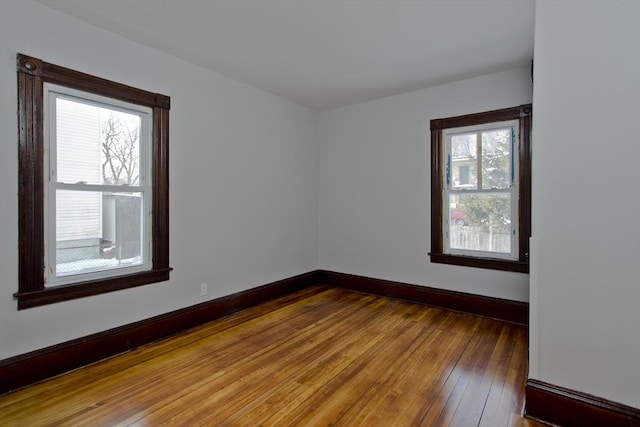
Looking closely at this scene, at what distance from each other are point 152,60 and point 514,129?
379 centimetres

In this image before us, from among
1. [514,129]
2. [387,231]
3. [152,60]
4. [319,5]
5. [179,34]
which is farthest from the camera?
[387,231]

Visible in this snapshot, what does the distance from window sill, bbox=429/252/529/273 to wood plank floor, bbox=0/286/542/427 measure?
0.63m

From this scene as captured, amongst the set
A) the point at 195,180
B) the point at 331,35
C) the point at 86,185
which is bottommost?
the point at 86,185

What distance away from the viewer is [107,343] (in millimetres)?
2633

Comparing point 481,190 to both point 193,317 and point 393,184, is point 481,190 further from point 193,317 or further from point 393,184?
point 193,317

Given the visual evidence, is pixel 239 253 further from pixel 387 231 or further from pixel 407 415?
pixel 407 415

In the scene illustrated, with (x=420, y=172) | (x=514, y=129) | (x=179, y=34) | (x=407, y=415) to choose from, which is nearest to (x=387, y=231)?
(x=420, y=172)

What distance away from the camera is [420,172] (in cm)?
412

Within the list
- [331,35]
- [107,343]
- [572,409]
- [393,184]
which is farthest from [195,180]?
[572,409]

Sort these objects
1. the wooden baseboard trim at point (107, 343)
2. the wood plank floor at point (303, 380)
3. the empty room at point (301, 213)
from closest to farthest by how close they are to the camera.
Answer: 1. the empty room at point (301, 213)
2. the wood plank floor at point (303, 380)
3. the wooden baseboard trim at point (107, 343)

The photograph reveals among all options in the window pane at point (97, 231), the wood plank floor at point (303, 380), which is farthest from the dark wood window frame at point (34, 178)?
the wood plank floor at point (303, 380)

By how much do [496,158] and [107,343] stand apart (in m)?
Result: 4.27

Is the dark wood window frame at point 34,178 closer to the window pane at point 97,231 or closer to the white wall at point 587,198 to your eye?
the window pane at point 97,231

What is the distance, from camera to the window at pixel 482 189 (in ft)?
11.3
